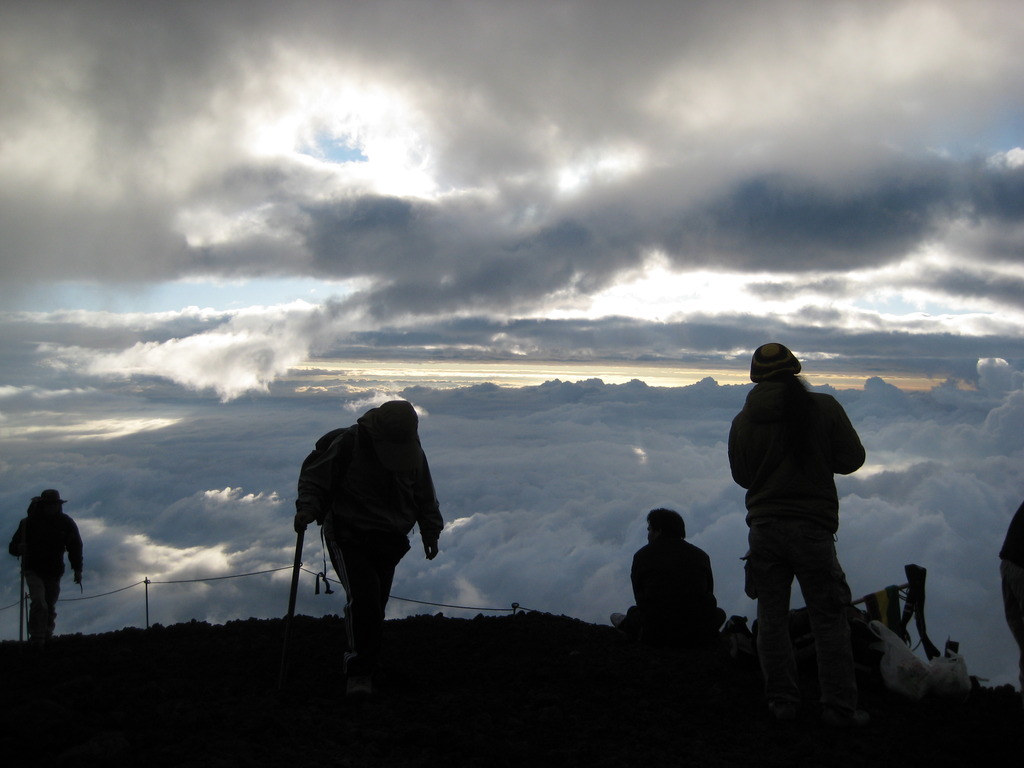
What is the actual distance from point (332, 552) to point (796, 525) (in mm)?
3373

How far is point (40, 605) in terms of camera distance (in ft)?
30.7

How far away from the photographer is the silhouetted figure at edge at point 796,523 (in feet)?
13.8

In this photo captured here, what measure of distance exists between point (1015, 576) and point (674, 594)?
9.28ft

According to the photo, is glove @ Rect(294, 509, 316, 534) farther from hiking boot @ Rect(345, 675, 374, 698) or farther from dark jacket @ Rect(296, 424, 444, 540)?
hiking boot @ Rect(345, 675, 374, 698)

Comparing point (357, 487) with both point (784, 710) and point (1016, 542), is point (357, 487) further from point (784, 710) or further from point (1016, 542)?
point (1016, 542)

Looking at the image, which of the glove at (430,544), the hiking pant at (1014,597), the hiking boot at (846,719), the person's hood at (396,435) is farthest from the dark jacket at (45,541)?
the hiking pant at (1014,597)

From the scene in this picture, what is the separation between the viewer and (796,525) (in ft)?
13.9

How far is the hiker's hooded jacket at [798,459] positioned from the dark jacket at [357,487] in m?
2.52

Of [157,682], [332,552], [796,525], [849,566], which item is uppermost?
[796,525]

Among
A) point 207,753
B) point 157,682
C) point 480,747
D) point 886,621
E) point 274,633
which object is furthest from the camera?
point 274,633

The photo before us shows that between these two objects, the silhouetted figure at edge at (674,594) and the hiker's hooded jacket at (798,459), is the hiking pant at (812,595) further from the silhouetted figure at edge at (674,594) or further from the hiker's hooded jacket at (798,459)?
the silhouetted figure at edge at (674,594)

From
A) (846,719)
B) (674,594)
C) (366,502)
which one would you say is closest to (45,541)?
(366,502)

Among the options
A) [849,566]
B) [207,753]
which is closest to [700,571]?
[207,753]

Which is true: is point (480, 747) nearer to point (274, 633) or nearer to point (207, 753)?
point (207, 753)
